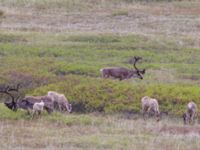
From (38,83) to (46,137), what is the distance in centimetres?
944

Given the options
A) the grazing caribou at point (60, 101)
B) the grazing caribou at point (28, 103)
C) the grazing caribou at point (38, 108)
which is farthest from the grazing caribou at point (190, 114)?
the grazing caribou at point (38, 108)

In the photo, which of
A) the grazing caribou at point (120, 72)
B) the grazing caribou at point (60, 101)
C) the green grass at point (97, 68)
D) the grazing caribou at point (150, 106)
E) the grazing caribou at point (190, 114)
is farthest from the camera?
the grazing caribou at point (120, 72)

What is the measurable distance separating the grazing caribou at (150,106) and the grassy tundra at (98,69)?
0.54m

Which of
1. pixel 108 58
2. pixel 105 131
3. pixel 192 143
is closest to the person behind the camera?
pixel 192 143

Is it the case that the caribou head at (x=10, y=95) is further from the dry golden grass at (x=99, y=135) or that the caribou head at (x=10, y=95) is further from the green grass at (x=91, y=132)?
the dry golden grass at (x=99, y=135)

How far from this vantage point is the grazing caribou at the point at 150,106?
26.3m

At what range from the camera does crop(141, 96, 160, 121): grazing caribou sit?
26.3 m

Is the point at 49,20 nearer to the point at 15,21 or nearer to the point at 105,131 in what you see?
the point at 15,21

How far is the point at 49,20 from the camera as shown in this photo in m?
50.7

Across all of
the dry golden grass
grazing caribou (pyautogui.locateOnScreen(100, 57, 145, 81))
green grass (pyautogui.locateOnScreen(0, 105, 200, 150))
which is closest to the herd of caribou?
green grass (pyautogui.locateOnScreen(0, 105, 200, 150))

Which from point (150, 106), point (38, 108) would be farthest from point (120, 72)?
point (38, 108)

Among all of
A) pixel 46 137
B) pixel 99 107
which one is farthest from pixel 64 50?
pixel 46 137

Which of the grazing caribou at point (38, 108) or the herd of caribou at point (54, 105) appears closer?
the grazing caribou at point (38, 108)

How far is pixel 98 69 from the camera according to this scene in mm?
33438
